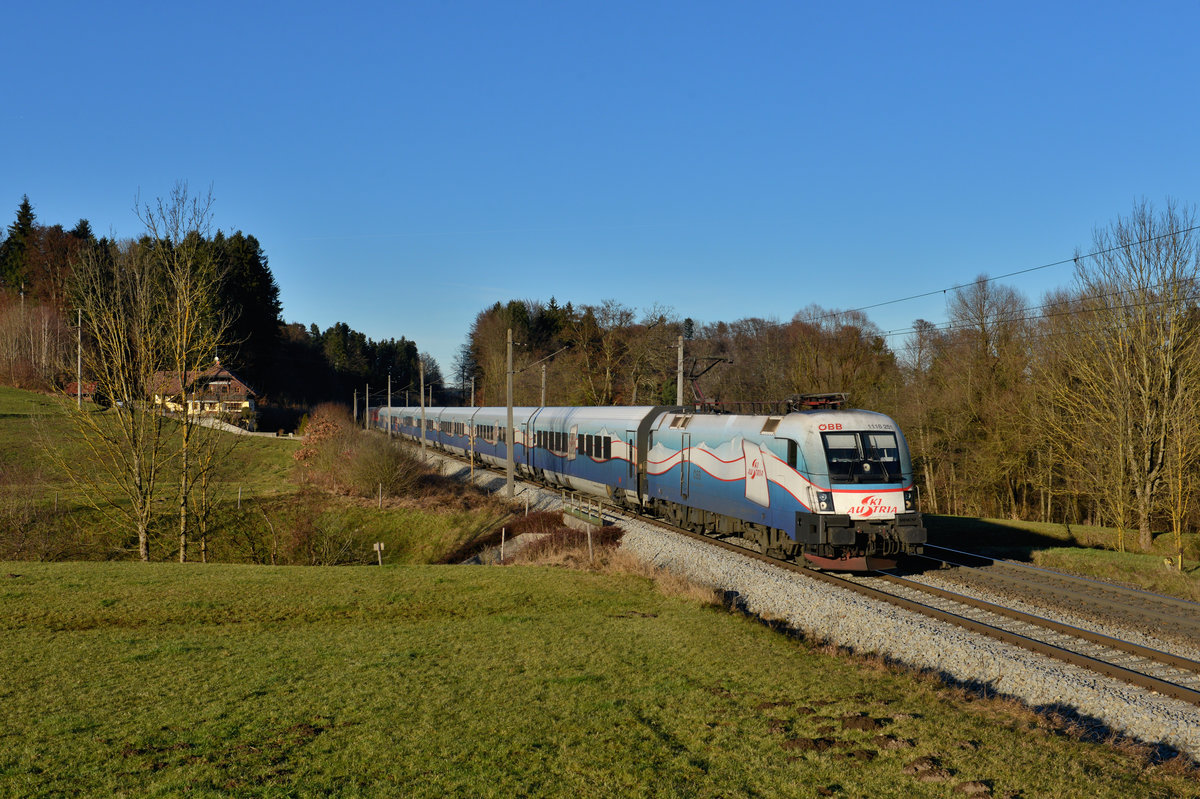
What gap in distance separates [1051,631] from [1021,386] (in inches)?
1182

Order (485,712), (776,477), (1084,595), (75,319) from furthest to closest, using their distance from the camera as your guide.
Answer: (75,319) → (776,477) → (1084,595) → (485,712)

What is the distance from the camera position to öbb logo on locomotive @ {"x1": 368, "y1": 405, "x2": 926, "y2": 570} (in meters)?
16.5

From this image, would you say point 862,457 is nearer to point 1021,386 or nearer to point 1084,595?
point 1084,595

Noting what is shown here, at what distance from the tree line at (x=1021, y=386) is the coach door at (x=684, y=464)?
50.0 inches

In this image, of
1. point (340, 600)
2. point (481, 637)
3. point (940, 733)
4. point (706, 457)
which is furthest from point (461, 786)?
point (706, 457)

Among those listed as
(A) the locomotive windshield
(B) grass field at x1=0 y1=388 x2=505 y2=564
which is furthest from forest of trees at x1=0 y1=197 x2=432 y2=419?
(A) the locomotive windshield

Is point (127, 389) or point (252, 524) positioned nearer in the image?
point (127, 389)

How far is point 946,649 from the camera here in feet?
38.8

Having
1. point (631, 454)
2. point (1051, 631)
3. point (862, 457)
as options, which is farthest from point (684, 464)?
point (1051, 631)

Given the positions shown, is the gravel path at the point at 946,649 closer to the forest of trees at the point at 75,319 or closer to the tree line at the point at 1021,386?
the tree line at the point at 1021,386

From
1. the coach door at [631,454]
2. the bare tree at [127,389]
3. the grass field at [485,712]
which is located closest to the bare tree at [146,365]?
the bare tree at [127,389]

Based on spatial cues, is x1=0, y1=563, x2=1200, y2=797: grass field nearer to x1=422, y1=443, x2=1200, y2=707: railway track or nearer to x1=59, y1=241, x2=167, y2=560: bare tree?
x1=422, y1=443, x2=1200, y2=707: railway track

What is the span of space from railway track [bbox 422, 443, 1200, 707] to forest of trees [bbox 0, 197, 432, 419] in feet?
153

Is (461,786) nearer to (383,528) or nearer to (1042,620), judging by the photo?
(1042,620)
